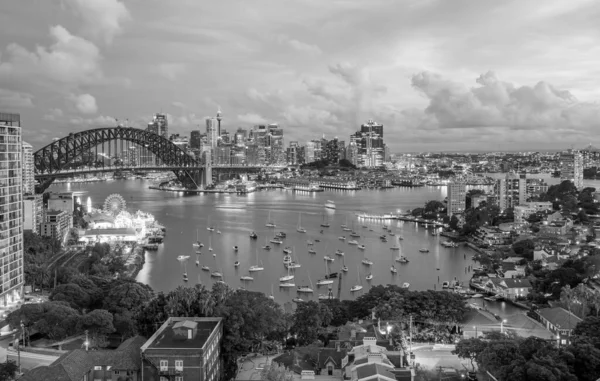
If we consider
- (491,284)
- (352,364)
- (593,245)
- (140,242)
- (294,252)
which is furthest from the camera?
(140,242)

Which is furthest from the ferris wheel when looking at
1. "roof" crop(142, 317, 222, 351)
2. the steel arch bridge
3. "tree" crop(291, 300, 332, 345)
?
"roof" crop(142, 317, 222, 351)

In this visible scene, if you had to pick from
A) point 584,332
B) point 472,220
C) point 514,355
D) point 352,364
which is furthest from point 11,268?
point 472,220

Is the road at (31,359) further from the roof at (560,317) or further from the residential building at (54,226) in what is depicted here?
the residential building at (54,226)

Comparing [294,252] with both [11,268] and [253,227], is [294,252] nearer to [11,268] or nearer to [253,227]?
[253,227]

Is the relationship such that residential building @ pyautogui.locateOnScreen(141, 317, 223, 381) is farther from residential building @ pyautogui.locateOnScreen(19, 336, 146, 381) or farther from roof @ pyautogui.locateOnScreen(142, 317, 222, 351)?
residential building @ pyautogui.locateOnScreen(19, 336, 146, 381)

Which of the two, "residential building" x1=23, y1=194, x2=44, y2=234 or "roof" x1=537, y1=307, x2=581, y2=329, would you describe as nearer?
"roof" x1=537, y1=307, x2=581, y2=329

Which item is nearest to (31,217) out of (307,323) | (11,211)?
(11,211)
